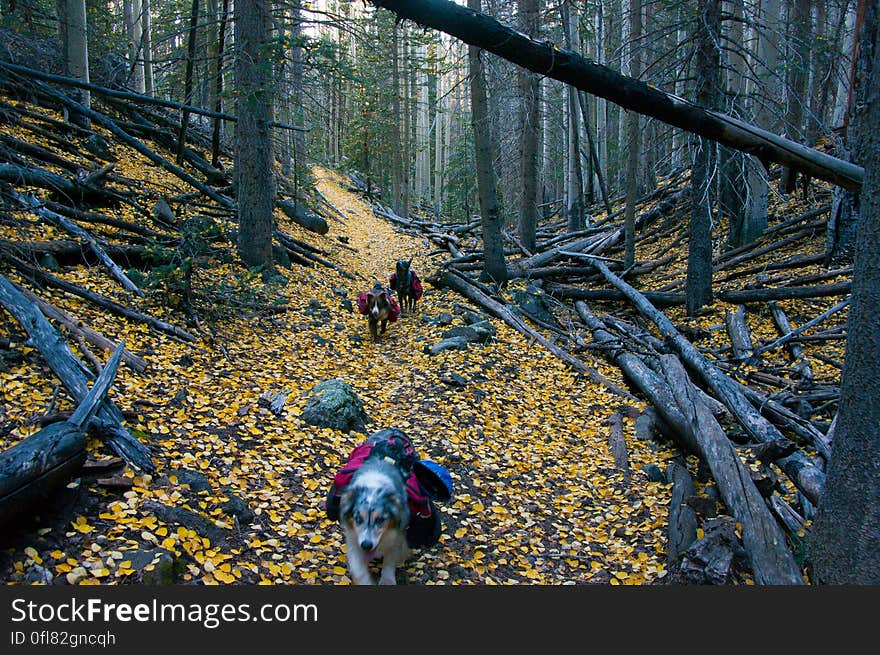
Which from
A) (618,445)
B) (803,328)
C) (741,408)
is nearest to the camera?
(741,408)

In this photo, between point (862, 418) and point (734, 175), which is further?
point (734, 175)

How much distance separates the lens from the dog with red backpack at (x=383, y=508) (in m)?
3.41

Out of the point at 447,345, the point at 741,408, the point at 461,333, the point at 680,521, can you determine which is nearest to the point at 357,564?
the point at 680,521

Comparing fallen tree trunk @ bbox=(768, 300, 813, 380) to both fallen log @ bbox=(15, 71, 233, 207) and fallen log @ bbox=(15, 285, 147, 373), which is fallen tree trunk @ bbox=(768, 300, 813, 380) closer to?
fallen log @ bbox=(15, 285, 147, 373)

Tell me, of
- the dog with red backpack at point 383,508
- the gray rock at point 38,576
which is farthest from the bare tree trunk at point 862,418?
the gray rock at point 38,576

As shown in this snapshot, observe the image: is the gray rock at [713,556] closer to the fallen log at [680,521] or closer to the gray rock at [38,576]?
the fallen log at [680,521]

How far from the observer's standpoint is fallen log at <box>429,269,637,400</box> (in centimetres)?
832

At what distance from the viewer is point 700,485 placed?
5.29 m

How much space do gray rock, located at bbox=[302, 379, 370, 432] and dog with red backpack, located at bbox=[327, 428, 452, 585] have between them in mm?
1979

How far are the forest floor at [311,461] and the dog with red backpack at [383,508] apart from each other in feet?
1.23

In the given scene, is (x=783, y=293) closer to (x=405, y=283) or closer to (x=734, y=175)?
(x=734, y=175)

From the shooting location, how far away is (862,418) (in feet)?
9.61

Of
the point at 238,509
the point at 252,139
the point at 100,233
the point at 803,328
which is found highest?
the point at 252,139

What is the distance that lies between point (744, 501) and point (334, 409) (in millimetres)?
4331
